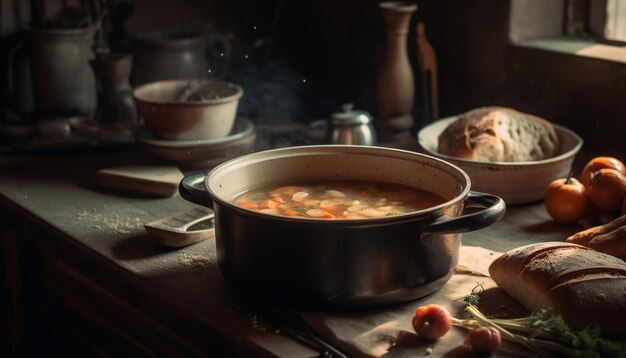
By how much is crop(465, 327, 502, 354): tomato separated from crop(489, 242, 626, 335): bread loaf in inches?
5.1

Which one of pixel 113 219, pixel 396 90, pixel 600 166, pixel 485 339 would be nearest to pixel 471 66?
pixel 396 90

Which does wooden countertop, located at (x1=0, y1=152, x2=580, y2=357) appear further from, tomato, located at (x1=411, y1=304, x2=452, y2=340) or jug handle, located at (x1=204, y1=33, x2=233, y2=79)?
jug handle, located at (x1=204, y1=33, x2=233, y2=79)

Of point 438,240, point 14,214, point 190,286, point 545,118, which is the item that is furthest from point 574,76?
point 14,214

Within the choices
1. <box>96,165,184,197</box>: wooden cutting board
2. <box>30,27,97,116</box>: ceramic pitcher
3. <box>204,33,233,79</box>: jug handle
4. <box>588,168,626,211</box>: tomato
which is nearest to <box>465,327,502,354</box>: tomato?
<box>588,168,626,211</box>: tomato

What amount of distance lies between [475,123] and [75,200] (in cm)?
98

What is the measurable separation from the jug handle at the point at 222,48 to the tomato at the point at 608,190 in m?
1.33

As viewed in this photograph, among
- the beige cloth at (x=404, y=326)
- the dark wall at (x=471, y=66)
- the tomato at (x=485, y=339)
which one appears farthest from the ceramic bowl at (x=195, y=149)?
the tomato at (x=485, y=339)

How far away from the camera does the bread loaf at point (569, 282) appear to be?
138 centimetres

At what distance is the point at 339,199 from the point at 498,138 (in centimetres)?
53

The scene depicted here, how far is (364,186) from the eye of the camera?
5.85ft

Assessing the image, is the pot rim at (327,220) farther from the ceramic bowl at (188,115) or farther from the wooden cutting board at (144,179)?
the ceramic bowl at (188,115)

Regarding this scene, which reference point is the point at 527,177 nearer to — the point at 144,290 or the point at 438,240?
the point at 438,240

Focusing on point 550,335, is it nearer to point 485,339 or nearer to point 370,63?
point 485,339

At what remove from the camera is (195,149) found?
7.66ft
